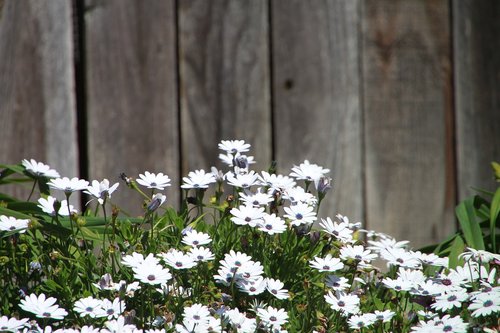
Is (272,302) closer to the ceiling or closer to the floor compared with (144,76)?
closer to the floor

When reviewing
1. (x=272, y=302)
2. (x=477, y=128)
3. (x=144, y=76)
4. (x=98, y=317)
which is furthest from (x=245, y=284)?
(x=477, y=128)

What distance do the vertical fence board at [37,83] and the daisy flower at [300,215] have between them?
1.56 m

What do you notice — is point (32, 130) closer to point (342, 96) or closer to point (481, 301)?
point (342, 96)

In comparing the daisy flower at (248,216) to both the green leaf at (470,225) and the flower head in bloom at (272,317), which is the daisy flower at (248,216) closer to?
the flower head in bloom at (272,317)

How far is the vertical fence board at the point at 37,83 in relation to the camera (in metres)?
2.79

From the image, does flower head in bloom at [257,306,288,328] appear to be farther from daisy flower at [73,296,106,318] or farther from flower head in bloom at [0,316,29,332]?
flower head in bloom at [0,316,29,332]

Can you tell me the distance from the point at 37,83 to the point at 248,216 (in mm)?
1657

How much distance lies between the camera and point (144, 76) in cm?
284

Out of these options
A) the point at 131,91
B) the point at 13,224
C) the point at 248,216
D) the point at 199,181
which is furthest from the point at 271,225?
the point at 131,91

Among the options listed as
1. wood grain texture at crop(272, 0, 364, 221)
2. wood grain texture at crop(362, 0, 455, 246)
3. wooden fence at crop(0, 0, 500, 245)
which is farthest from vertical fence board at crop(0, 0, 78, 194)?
wood grain texture at crop(362, 0, 455, 246)

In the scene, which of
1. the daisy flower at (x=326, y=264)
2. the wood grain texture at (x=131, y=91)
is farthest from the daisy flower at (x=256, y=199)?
the wood grain texture at (x=131, y=91)

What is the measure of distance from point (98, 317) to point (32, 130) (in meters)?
1.69

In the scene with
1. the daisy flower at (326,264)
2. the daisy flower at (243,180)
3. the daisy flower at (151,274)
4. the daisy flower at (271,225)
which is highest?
the daisy flower at (243,180)

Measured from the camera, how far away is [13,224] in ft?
4.33
